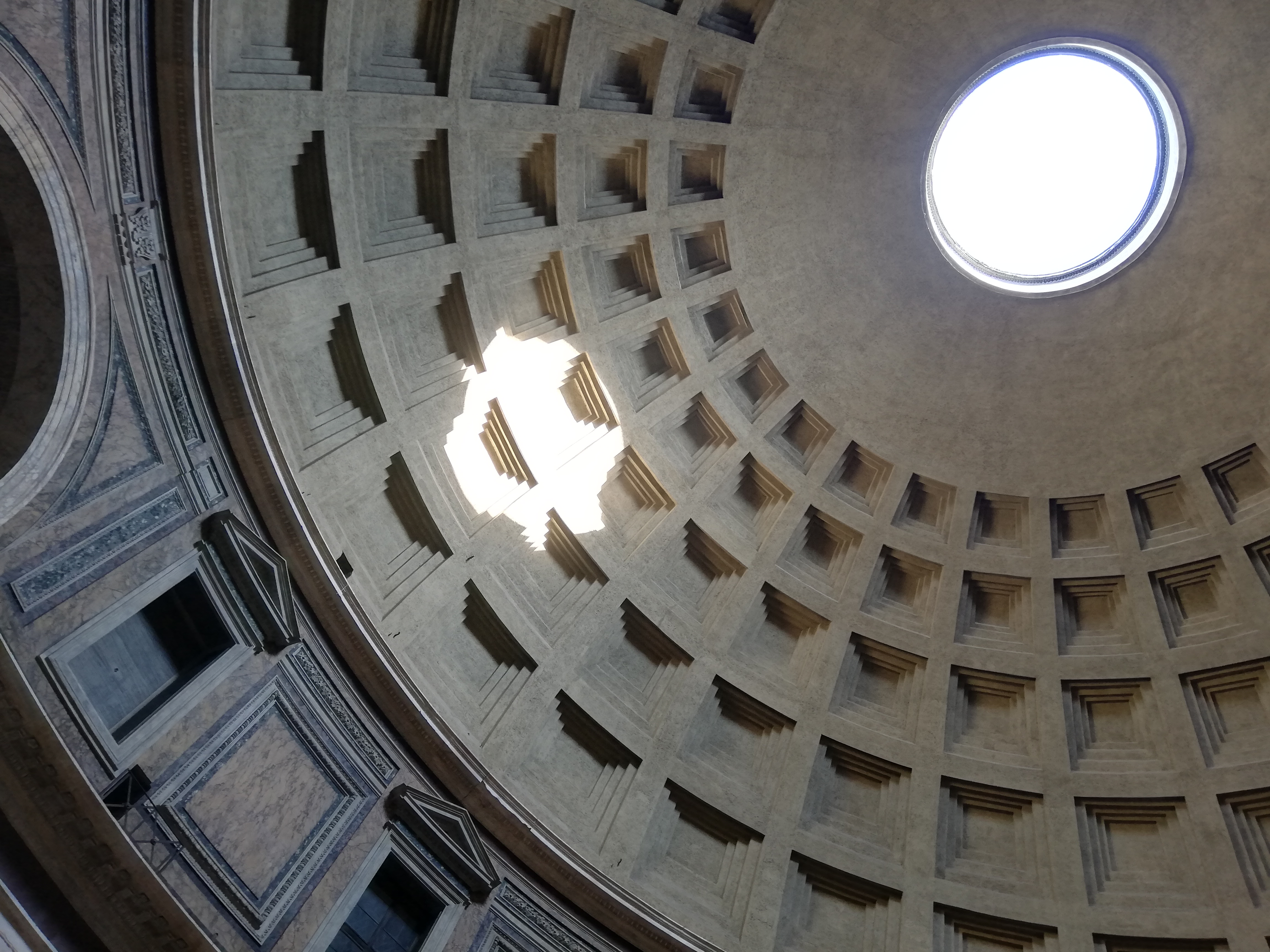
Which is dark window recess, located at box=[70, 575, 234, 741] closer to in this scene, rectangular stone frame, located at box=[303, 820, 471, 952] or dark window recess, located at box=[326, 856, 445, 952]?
rectangular stone frame, located at box=[303, 820, 471, 952]

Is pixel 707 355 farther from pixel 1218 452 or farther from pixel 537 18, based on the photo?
pixel 1218 452

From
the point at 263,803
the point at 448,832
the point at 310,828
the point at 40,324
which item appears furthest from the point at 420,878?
the point at 40,324

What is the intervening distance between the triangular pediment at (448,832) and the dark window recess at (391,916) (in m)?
0.54

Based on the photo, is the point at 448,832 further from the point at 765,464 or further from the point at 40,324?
the point at 765,464

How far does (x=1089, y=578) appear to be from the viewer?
2325cm

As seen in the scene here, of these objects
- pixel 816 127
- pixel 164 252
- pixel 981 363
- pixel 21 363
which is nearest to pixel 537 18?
pixel 816 127

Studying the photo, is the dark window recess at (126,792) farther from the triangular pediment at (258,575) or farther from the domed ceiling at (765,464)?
the domed ceiling at (765,464)

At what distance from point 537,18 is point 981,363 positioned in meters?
12.9

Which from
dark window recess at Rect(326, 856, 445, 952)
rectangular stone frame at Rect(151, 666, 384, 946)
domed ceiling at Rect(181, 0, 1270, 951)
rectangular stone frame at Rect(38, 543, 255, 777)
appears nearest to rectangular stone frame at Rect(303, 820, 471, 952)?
dark window recess at Rect(326, 856, 445, 952)

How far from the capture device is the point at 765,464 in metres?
23.0

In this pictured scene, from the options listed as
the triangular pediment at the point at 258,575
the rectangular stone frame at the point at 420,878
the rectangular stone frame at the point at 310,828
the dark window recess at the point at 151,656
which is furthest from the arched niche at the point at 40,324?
the rectangular stone frame at the point at 420,878

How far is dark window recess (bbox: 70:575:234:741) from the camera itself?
11961 millimetres

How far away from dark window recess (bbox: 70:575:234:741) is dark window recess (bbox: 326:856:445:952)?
407cm

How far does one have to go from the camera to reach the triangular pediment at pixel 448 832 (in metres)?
15.3
